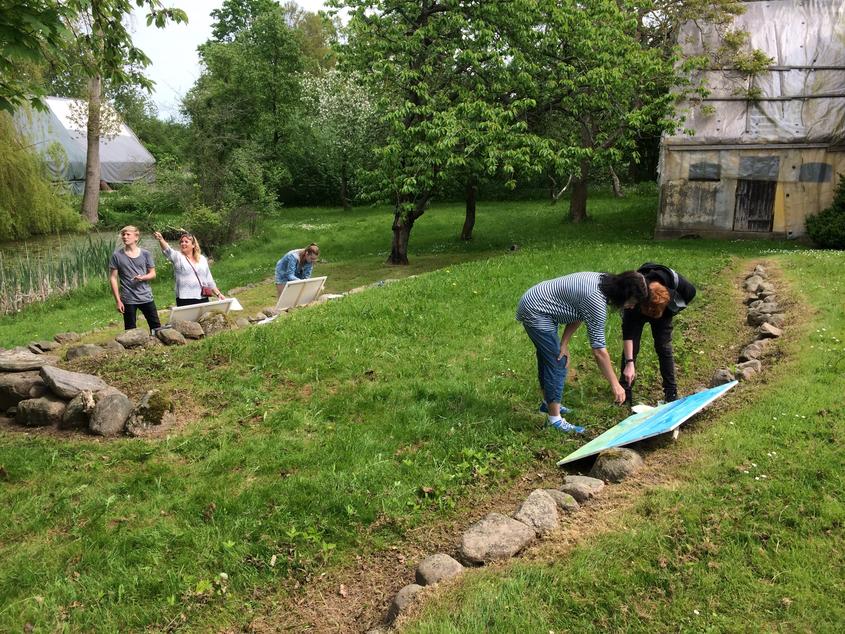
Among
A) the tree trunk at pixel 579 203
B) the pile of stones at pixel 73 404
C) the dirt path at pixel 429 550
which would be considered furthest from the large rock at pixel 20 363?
the tree trunk at pixel 579 203

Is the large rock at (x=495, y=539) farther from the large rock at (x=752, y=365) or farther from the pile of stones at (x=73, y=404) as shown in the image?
the large rock at (x=752, y=365)

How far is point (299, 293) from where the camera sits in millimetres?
12672

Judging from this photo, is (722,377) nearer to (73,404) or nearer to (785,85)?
(73,404)

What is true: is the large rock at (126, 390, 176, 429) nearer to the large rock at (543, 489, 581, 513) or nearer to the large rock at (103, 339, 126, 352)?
the large rock at (103, 339, 126, 352)

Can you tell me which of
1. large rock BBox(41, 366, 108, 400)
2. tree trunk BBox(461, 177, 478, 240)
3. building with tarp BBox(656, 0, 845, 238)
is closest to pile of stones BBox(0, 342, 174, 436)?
large rock BBox(41, 366, 108, 400)

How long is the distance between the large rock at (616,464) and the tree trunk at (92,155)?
31.6 meters

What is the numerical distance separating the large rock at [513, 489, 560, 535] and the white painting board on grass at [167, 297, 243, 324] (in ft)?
23.3

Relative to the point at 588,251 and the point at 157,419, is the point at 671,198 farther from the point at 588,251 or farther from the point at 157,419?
the point at 157,419

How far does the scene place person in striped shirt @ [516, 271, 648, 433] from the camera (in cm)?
636

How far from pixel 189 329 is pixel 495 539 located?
7.01 meters

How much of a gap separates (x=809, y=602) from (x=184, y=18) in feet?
30.2

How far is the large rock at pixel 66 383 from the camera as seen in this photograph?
7.38 metres

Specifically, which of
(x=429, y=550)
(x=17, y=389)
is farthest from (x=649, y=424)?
(x=17, y=389)

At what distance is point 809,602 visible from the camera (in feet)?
13.0
